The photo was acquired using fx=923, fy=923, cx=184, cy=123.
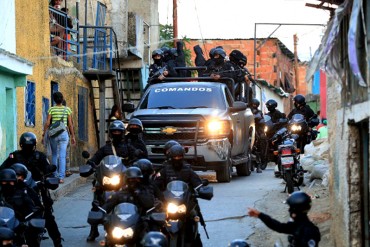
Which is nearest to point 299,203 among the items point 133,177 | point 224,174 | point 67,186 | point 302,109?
point 133,177

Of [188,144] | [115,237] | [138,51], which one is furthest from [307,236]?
[138,51]

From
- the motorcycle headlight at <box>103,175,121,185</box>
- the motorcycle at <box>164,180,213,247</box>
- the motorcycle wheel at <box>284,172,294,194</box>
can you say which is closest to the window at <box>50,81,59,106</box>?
the motorcycle wheel at <box>284,172,294,194</box>

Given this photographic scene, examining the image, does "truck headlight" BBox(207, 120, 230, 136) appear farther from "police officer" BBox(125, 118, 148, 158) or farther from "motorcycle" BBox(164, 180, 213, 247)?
"motorcycle" BBox(164, 180, 213, 247)

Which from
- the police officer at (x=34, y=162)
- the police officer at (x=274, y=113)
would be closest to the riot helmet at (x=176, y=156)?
the police officer at (x=34, y=162)

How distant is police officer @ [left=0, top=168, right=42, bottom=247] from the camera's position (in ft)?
34.8

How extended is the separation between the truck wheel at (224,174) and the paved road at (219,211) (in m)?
Result: 0.16

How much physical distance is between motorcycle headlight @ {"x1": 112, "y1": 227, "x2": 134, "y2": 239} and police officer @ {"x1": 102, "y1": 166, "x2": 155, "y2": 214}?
0.85 metres

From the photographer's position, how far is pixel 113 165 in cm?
1186

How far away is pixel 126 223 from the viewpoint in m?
9.57

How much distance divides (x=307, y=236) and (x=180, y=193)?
2.29m

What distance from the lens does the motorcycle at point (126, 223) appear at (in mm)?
9516

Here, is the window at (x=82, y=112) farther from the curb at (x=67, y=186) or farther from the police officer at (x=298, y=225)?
the police officer at (x=298, y=225)

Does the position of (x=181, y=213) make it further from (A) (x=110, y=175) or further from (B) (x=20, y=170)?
(B) (x=20, y=170)

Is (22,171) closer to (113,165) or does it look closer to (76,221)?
(113,165)
